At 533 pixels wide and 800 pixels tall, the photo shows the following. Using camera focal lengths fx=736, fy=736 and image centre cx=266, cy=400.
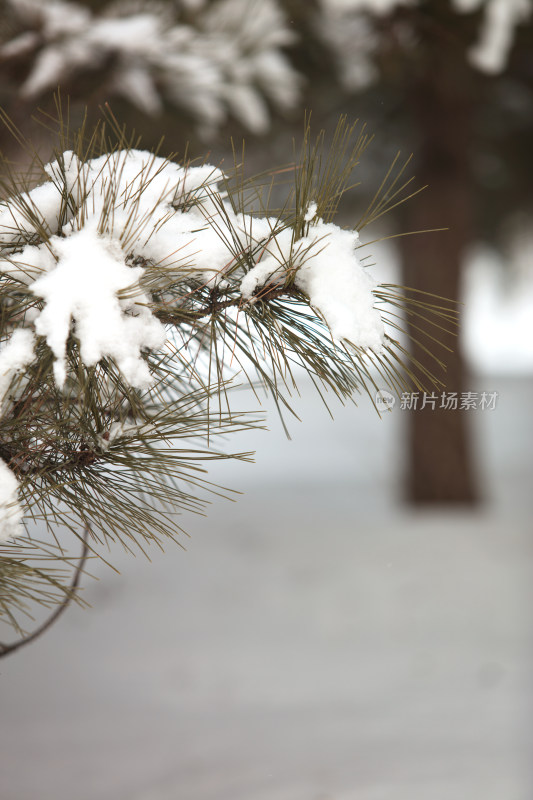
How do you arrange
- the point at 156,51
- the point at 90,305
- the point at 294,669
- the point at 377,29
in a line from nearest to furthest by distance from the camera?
1. the point at 90,305
2. the point at 156,51
3. the point at 294,669
4. the point at 377,29

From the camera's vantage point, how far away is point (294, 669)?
192 centimetres

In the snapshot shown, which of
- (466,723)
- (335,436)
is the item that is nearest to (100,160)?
(466,723)

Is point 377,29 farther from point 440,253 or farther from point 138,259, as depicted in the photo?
point 138,259

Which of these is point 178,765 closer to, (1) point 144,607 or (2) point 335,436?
(1) point 144,607

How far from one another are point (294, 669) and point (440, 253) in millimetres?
1873

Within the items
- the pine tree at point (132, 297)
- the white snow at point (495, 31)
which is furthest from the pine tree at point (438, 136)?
the pine tree at point (132, 297)

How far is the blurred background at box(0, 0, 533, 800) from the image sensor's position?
4.96 feet

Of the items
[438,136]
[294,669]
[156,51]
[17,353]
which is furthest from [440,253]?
[17,353]

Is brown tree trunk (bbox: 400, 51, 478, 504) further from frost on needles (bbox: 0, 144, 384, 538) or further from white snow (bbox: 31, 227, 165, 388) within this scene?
white snow (bbox: 31, 227, 165, 388)

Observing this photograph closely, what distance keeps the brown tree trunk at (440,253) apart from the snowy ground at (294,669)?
0.55 feet

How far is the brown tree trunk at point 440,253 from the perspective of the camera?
3.08 meters

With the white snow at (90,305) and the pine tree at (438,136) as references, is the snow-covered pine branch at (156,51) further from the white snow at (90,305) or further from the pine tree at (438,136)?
the white snow at (90,305)

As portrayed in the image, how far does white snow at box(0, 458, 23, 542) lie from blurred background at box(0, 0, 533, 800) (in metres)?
0.44

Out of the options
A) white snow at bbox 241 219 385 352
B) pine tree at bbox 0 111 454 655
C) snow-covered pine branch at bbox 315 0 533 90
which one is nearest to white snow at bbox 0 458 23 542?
pine tree at bbox 0 111 454 655
